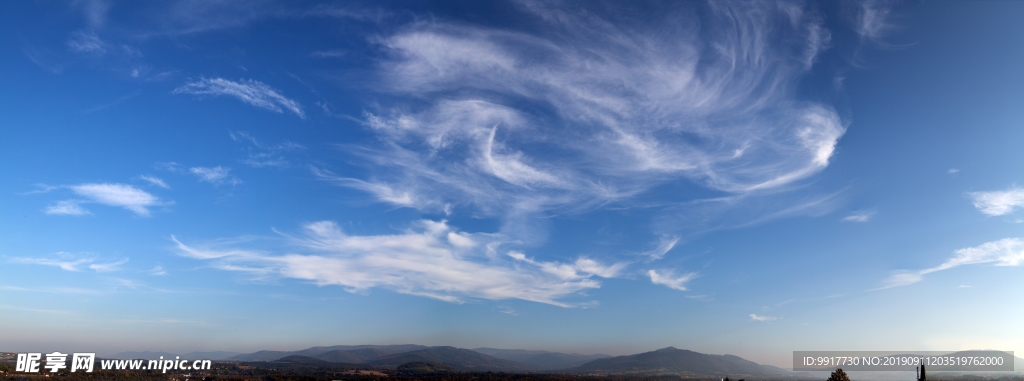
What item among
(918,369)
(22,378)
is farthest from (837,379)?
(22,378)

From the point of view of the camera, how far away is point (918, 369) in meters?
74.9

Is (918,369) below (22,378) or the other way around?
the other way around

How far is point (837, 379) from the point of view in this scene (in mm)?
84812

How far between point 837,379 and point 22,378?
277 metres

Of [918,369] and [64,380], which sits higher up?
[918,369]

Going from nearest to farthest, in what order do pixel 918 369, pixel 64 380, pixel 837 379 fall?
pixel 918 369, pixel 837 379, pixel 64 380

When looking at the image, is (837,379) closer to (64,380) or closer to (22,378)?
(64,380)

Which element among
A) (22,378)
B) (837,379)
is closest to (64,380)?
(22,378)

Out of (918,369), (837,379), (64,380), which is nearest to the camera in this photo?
(918,369)

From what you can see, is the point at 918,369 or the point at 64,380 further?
the point at 64,380

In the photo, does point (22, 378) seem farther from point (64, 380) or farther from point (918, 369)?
point (918, 369)

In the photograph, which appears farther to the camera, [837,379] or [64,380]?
[64,380]

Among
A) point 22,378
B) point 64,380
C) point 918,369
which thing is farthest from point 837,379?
point 22,378

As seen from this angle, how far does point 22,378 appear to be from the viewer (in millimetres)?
191875
